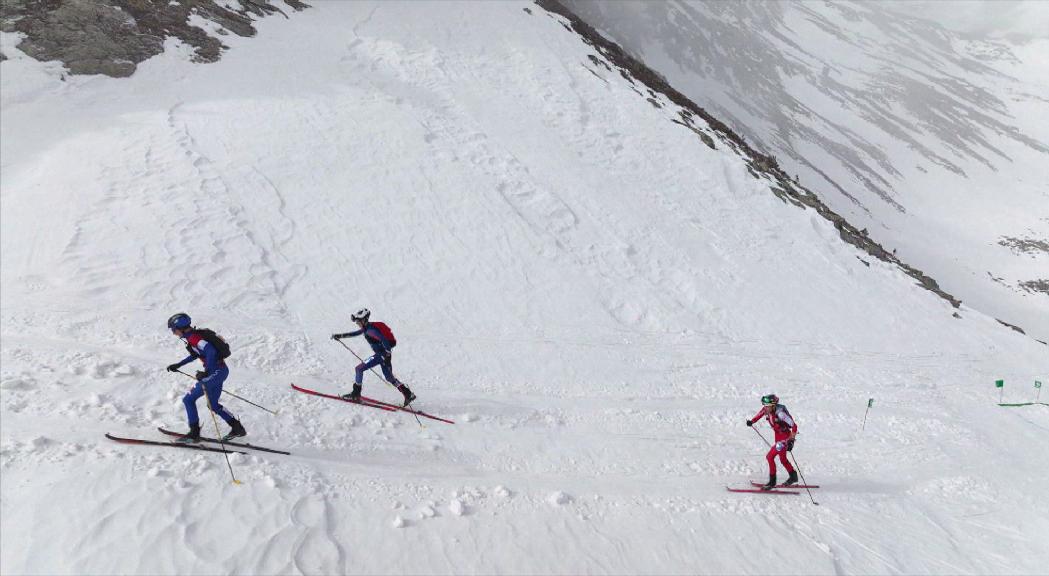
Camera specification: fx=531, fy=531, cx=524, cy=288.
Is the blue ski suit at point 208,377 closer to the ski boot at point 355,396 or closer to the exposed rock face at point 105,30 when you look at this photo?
the ski boot at point 355,396

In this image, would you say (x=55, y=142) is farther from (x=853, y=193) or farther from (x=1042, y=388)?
(x=853, y=193)

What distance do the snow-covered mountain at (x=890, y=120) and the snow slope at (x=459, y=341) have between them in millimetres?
29833

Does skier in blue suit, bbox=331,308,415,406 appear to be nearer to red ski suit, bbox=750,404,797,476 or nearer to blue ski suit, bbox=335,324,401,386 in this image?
blue ski suit, bbox=335,324,401,386

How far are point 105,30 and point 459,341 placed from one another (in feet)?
68.2

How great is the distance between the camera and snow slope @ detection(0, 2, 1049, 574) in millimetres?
7004

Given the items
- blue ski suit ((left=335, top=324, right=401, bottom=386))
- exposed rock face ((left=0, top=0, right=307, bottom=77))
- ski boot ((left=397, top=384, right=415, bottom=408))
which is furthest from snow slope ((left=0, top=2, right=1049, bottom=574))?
exposed rock face ((left=0, top=0, right=307, bottom=77))

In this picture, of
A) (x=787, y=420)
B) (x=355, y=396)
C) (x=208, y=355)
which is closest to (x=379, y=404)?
(x=355, y=396)

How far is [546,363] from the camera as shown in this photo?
1272cm

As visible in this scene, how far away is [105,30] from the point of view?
69.5 ft

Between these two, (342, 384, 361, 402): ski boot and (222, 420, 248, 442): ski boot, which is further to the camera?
(342, 384, 361, 402): ski boot

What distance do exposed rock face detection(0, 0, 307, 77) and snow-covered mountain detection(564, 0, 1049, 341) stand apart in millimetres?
47432

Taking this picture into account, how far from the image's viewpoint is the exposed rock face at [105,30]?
19797mm

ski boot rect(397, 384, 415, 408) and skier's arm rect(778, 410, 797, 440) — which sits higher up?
skier's arm rect(778, 410, 797, 440)

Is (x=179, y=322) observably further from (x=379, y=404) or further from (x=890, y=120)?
(x=890, y=120)
